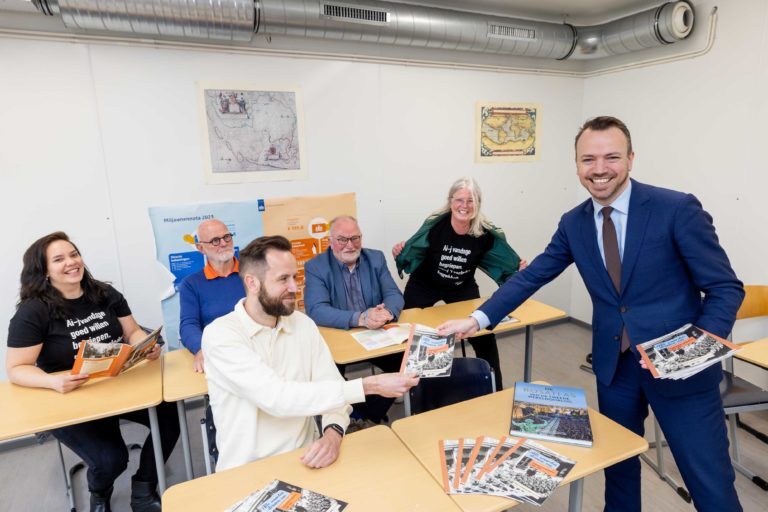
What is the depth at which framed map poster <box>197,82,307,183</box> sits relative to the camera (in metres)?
3.46

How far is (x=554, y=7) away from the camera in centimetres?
410

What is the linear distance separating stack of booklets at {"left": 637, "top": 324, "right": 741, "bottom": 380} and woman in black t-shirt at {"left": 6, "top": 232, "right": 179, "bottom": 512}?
2.45m

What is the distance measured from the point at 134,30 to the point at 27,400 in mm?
2318

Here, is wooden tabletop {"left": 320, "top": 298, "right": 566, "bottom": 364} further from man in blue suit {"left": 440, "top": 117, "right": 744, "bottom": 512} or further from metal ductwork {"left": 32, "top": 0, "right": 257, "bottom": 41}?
metal ductwork {"left": 32, "top": 0, "right": 257, "bottom": 41}

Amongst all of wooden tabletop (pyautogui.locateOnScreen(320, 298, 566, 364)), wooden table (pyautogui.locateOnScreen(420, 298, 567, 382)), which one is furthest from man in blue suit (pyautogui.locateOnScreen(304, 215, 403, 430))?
wooden table (pyautogui.locateOnScreen(420, 298, 567, 382))

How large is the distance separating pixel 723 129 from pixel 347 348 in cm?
358

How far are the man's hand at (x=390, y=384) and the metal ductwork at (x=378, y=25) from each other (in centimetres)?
267

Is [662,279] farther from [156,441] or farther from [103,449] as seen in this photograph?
[103,449]

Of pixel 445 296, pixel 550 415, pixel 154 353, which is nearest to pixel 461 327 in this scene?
pixel 550 415

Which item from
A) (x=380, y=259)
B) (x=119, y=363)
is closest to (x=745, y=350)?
(x=380, y=259)

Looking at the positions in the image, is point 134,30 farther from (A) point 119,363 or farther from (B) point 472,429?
(B) point 472,429

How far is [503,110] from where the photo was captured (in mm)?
4547

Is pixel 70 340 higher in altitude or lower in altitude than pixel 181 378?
higher

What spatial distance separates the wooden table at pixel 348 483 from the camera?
1.37 meters
